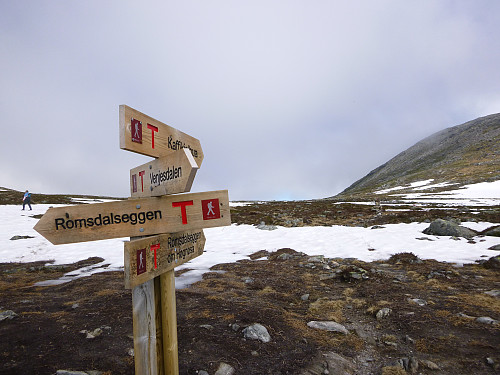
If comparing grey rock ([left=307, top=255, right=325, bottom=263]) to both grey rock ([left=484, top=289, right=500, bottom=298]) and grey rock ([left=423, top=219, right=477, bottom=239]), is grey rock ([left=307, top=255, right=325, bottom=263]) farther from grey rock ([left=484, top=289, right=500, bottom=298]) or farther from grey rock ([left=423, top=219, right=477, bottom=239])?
grey rock ([left=423, top=219, right=477, bottom=239])

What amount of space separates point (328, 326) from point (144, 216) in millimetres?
5167

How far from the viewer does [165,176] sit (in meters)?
3.25

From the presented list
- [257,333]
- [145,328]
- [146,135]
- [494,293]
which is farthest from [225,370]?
[494,293]

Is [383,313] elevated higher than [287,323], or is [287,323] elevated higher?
[287,323]

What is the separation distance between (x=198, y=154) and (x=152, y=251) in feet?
5.72

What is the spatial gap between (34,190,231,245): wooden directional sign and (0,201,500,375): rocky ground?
112 inches

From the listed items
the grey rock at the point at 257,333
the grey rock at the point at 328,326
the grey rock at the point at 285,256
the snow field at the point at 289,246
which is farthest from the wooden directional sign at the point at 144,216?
the grey rock at the point at 285,256

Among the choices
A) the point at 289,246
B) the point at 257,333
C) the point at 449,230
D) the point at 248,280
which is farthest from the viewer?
the point at 289,246

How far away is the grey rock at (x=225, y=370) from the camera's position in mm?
4473

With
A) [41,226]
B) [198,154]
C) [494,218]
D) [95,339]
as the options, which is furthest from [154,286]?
[494,218]

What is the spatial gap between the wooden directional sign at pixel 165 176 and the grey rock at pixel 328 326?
4.99m

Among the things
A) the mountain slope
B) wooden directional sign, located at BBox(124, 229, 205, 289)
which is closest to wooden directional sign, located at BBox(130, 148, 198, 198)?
wooden directional sign, located at BBox(124, 229, 205, 289)

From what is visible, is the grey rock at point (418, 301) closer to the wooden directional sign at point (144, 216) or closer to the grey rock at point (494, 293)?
the grey rock at point (494, 293)

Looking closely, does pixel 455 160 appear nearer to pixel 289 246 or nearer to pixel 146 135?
pixel 289 246
